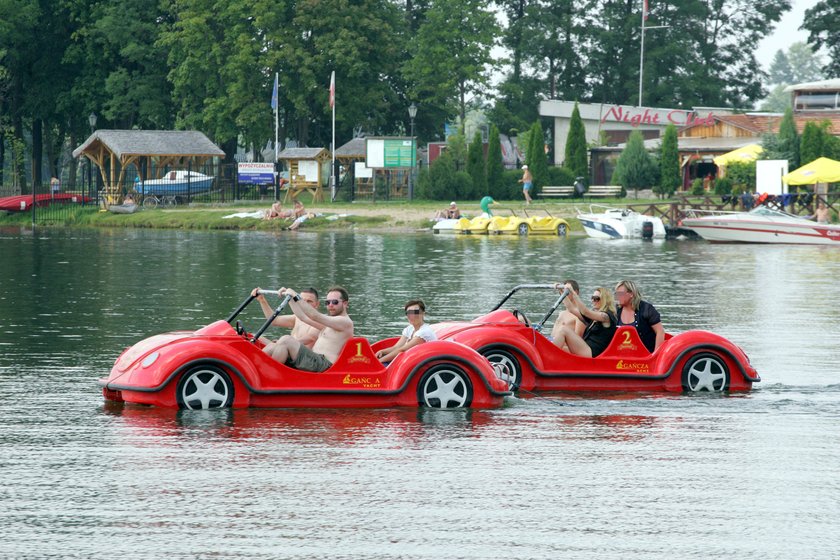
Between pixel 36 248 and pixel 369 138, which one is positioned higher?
pixel 369 138

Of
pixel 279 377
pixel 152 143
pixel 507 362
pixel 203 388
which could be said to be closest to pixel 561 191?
pixel 152 143

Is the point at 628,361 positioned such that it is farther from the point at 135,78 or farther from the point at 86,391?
the point at 135,78

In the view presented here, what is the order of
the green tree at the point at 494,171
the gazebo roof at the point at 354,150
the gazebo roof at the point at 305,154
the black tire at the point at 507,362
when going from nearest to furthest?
1. the black tire at the point at 507,362
2. the green tree at the point at 494,171
3. the gazebo roof at the point at 305,154
4. the gazebo roof at the point at 354,150

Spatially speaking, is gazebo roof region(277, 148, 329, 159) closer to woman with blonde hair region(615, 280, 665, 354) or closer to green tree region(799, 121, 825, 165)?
green tree region(799, 121, 825, 165)

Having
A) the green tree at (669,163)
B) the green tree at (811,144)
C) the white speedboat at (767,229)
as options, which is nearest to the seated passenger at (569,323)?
the white speedboat at (767,229)

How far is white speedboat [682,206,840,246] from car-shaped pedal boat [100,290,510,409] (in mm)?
36908

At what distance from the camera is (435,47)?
77.3m

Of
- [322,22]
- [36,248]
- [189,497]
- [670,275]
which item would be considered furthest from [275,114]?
[189,497]

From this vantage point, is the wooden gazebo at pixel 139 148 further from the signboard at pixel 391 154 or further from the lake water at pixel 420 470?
the lake water at pixel 420 470

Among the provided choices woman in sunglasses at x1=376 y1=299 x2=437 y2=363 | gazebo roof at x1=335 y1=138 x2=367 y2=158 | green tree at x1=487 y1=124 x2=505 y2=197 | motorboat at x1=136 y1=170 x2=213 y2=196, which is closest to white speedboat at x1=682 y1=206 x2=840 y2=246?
green tree at x1=487 y1=124 x2=505 y2=197

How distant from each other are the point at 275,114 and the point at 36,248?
26526 millimetres

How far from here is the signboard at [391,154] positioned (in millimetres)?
63219

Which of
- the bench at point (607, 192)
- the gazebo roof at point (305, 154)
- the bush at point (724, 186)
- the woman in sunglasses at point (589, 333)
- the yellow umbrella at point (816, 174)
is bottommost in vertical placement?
the woman in sunglasses at point (589, 333)

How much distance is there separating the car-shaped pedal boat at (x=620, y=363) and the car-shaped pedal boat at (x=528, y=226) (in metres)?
38.8
